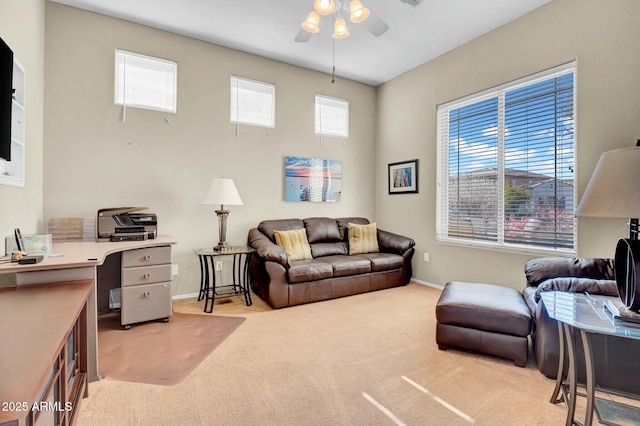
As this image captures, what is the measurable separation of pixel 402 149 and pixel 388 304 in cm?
242

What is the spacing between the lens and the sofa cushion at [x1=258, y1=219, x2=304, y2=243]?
12.9 ft

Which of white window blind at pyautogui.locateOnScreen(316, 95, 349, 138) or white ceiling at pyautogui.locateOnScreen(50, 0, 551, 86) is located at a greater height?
white ceiling at pyautogui.locateOnScreen(50, 0, 551, 86)

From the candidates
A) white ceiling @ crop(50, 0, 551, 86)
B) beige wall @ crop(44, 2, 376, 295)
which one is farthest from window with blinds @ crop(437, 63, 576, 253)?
beige wall @ crop(44, 2, 376, 295)

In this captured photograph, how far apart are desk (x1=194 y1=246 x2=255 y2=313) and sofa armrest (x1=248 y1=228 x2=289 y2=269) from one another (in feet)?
0.32

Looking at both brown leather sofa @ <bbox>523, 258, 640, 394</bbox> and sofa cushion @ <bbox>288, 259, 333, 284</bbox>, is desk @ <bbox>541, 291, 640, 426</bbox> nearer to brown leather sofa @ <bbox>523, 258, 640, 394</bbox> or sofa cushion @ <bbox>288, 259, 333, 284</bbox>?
brown leather sofa @ <bbox>523, 258, 640, 394</bbox>

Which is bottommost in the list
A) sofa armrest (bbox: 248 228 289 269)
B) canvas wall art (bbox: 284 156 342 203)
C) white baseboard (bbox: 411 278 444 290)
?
white baseboard (bbox: 411 278 444 290)

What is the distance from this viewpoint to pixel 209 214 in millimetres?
3807

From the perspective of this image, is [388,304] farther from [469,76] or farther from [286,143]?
[469,76]

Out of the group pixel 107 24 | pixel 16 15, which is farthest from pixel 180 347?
pixel 107 24

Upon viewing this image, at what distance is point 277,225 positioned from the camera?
13.3 feet

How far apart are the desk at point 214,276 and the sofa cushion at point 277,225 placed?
14.4 inches

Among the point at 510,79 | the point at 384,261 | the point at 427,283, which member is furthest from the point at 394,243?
the point at 510,79

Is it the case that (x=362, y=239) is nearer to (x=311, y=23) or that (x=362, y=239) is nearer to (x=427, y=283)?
(x=427, y=283)

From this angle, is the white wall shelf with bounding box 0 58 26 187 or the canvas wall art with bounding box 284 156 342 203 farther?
the canvas wall art with bounding box 284 156 342 203
